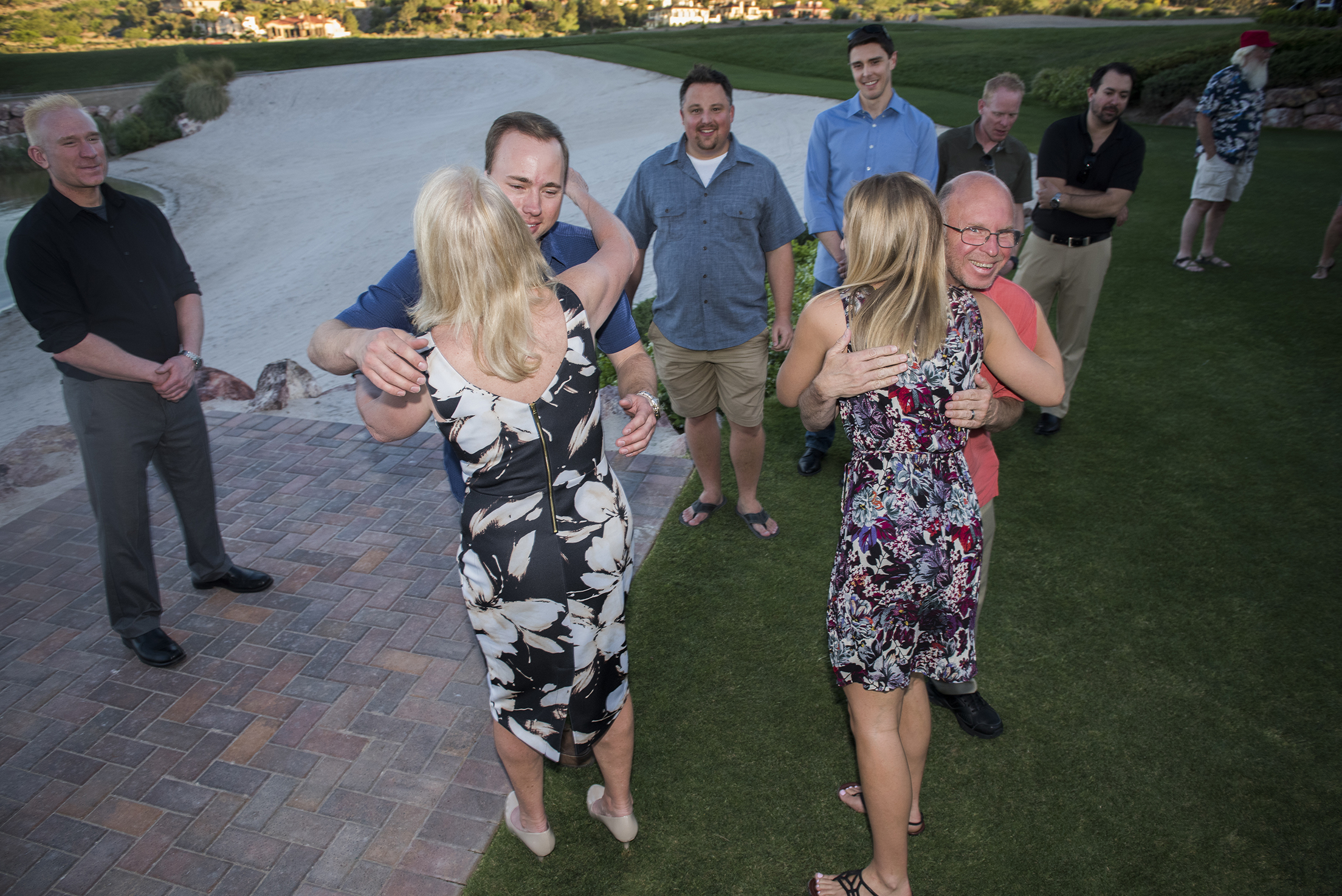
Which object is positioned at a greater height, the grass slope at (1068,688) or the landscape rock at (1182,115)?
the landscape rock at (1182,115)

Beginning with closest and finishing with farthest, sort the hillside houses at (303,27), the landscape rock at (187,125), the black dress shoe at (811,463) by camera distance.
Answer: the black dress shoe at (811,463)
the landscape rock at (187,125)
the hillside houses at (303,27)

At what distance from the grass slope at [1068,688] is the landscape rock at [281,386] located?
3.45m

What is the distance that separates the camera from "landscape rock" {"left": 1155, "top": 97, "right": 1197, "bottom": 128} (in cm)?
1487

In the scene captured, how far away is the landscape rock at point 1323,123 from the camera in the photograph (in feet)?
43.5

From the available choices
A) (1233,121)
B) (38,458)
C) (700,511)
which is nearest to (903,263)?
(700,511)

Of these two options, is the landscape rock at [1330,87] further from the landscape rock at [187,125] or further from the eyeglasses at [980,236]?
the landscape rock at [187,125]

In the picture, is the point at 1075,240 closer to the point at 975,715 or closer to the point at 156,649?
the point at 975,715

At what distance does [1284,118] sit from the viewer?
1372cm

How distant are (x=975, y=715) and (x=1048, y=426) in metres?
2.64

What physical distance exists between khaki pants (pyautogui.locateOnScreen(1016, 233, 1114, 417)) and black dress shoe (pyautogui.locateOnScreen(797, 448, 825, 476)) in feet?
4.97

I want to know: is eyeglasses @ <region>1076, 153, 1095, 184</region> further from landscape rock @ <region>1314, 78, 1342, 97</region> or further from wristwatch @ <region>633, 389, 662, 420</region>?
landscape rock @ <region>1314, 78, 1342, 97</region>

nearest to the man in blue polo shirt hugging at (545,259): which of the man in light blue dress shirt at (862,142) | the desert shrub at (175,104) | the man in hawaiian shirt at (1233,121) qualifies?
the man in light blue dress shirt at (862,142)

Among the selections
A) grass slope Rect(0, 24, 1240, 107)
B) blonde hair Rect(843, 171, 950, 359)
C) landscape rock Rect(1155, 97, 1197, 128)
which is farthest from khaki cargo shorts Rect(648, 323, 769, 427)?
grass slope Rect(0, 24, 1240, 107)

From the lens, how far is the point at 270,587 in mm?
3875
